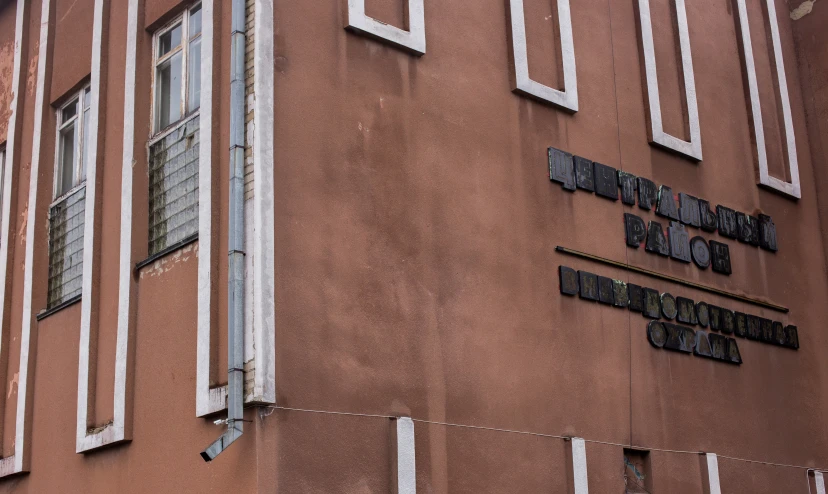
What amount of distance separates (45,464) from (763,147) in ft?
32.8

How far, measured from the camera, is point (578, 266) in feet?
44.3

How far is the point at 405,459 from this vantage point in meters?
11.2

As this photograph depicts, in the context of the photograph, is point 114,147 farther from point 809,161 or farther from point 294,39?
point 809,161

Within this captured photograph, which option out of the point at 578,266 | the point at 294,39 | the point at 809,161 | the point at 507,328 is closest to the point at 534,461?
the point at 507,328

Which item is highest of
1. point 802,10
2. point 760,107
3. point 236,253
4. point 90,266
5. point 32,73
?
point 802,10

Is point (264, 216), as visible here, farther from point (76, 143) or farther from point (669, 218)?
point (669, 218)

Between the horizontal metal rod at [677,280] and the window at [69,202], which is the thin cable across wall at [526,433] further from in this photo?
the window at [69,202]

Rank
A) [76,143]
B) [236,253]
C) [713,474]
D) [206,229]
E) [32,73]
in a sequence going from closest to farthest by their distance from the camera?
1. [236,253]
2. [206,229]
3. [713,474]
4. [76,143]
5. [32,73]

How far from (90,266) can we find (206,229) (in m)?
2.20

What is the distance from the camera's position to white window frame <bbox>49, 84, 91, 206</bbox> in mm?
14484

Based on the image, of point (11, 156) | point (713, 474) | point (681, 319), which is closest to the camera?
point (713, 474)

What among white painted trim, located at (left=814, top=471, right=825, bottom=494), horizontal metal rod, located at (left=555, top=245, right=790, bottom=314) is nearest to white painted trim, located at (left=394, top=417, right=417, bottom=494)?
horizontal metal rod, located at (left=555, top=245, right=790, bottom=314)

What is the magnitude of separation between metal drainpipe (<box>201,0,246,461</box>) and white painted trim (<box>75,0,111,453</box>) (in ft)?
7.19

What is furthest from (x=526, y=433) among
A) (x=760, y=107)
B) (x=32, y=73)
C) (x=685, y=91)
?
(x=32, y=73)
